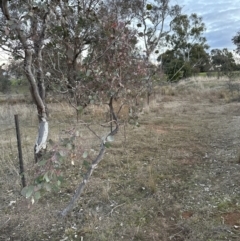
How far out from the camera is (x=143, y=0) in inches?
400

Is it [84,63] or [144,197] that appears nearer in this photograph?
[144,197]

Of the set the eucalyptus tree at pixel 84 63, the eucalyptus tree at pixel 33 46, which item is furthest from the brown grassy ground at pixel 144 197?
the eucalyptus tree at pixel 33 46

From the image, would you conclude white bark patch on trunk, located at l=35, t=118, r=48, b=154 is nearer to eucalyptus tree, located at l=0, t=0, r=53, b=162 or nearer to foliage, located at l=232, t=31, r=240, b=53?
eucalyptus tree, located at l=0, t=0, r=53, b=162

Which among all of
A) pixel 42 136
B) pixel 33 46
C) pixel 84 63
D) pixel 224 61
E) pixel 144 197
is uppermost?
pixel 224 61

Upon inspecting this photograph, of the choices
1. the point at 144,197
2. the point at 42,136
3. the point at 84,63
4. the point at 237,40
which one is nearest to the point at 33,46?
the point at 84,63

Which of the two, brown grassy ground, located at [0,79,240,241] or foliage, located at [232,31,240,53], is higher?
foliage, located at [232,31,240,53]

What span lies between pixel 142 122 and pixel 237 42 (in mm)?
12200

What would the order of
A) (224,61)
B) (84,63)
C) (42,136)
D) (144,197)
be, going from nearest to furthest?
1. (144,197)
2. (84,63)
3. (42,136)
4. (224,61)

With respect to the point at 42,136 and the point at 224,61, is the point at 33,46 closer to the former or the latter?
the point at 42,136

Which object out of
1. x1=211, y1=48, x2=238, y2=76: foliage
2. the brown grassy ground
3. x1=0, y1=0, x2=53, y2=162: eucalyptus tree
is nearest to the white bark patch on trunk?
x1=0, y1=0, x2=53, y2=162: eucalyptus tree

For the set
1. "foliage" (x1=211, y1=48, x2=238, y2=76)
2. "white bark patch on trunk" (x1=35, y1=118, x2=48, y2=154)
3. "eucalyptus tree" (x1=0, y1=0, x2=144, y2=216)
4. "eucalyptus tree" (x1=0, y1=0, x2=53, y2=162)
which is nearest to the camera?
"eucalyptus tree" (x1=0, y1=0, x2=144, y2=216)

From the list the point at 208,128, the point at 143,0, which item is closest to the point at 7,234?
the point at 208,128

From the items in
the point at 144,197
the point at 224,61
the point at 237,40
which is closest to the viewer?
the point at 144,197

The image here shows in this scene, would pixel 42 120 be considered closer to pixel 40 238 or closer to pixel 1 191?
pixel 1 191
